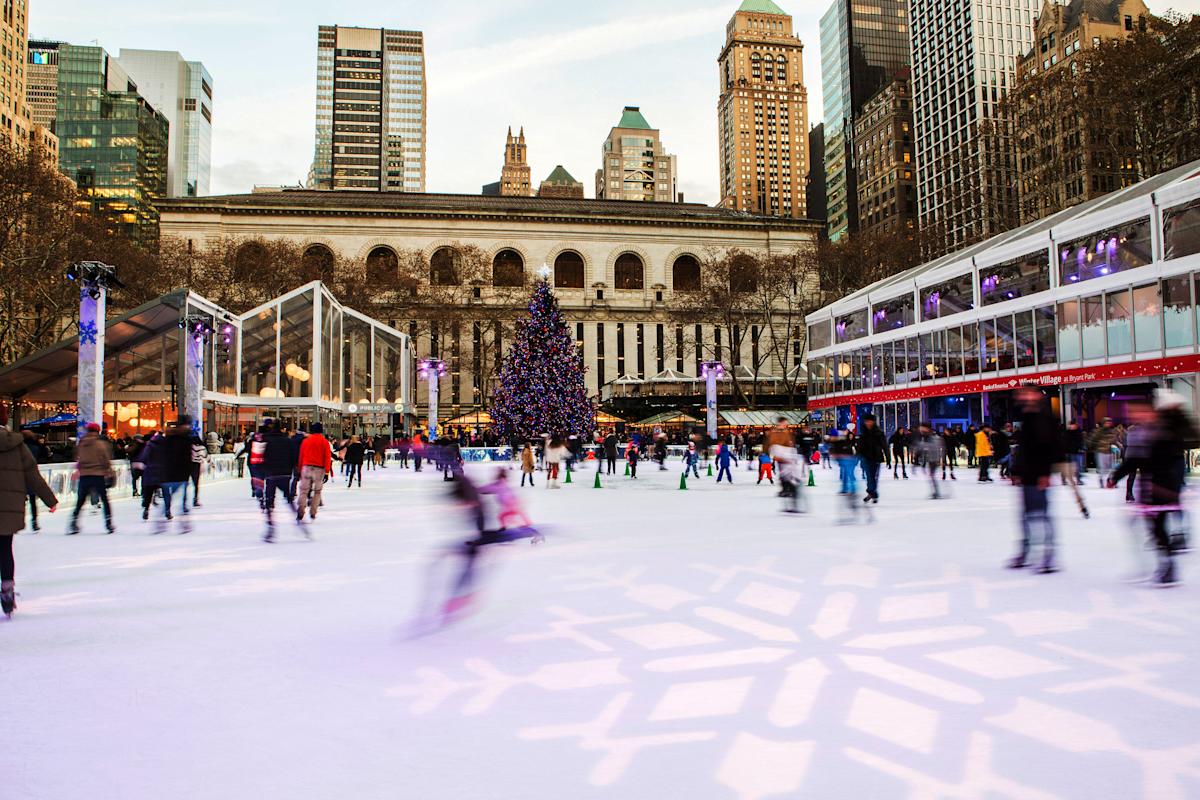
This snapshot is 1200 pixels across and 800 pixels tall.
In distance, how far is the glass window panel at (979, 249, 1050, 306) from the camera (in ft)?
88.4

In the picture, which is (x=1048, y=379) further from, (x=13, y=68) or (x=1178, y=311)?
(x=13, y=68)

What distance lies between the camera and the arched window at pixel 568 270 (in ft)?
225

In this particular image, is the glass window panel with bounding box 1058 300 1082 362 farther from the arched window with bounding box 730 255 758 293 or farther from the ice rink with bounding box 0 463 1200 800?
the arched window with bounding box 730 255 758 293

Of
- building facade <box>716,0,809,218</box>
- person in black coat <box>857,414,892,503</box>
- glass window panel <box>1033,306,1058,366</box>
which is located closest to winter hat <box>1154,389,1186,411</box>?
person in black coat <box>857,414,892,503</box>

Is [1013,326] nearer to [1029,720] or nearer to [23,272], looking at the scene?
[1029,720]

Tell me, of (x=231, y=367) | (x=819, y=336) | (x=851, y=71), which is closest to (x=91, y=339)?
(x=231, y=367)

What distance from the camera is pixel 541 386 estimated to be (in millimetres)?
32500

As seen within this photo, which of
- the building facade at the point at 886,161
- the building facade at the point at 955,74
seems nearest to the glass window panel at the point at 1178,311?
the building facade at the point at 955,74

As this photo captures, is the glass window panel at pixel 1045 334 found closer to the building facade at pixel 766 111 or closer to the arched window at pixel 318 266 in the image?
the arched window at pixel 318 266

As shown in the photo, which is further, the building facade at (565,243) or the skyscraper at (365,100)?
the skyscraper at (365,100)

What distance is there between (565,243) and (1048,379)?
46727 mm

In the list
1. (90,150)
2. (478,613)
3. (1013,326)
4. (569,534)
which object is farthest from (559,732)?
(90,150)

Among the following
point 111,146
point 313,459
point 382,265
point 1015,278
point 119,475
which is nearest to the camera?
point 313,459

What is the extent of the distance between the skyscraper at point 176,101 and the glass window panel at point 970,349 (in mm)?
194061
